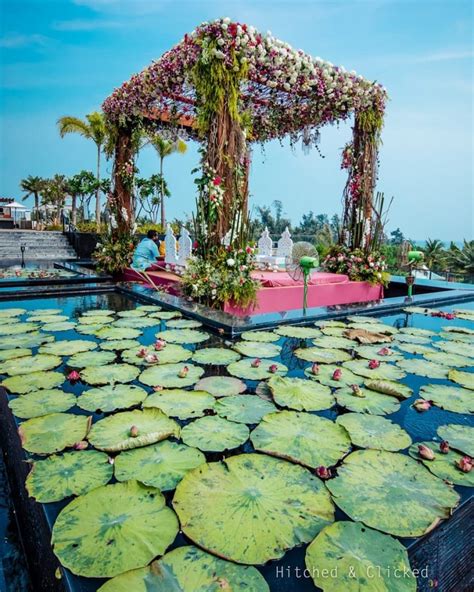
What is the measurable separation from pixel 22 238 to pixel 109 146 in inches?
367

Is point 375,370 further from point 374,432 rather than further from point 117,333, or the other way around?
point 117,333

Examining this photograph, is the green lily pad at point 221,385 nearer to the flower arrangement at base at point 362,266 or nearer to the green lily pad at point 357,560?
the green lily pad at point 357,560

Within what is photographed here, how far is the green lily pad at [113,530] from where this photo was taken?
2.90 ft

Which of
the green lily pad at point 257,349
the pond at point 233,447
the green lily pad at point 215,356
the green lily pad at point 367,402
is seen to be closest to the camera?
the pond at point 233,447

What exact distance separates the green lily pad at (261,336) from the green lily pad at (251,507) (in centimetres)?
153

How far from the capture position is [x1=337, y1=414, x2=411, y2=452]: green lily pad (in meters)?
1.45

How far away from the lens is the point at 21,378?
78.3 inches

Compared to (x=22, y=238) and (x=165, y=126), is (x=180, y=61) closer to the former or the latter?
(x=165, y=126)

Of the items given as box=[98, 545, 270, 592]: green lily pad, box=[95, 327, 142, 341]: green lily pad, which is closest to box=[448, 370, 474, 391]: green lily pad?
box=[98, 545, 270, 592]: green lily pad

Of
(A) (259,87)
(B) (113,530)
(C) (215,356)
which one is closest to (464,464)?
(B) (113,530)

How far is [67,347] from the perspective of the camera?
8.31 ft

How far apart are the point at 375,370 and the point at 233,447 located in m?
1.21

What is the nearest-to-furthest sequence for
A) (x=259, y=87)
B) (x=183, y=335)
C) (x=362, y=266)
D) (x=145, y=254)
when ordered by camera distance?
(x=183, y=335), (x=259, y=87), (x=362, y=266), (x=145, y=254)

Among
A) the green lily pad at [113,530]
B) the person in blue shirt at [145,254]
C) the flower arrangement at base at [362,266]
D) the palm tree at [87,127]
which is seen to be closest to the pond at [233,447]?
the green lily pad at [113,530]
